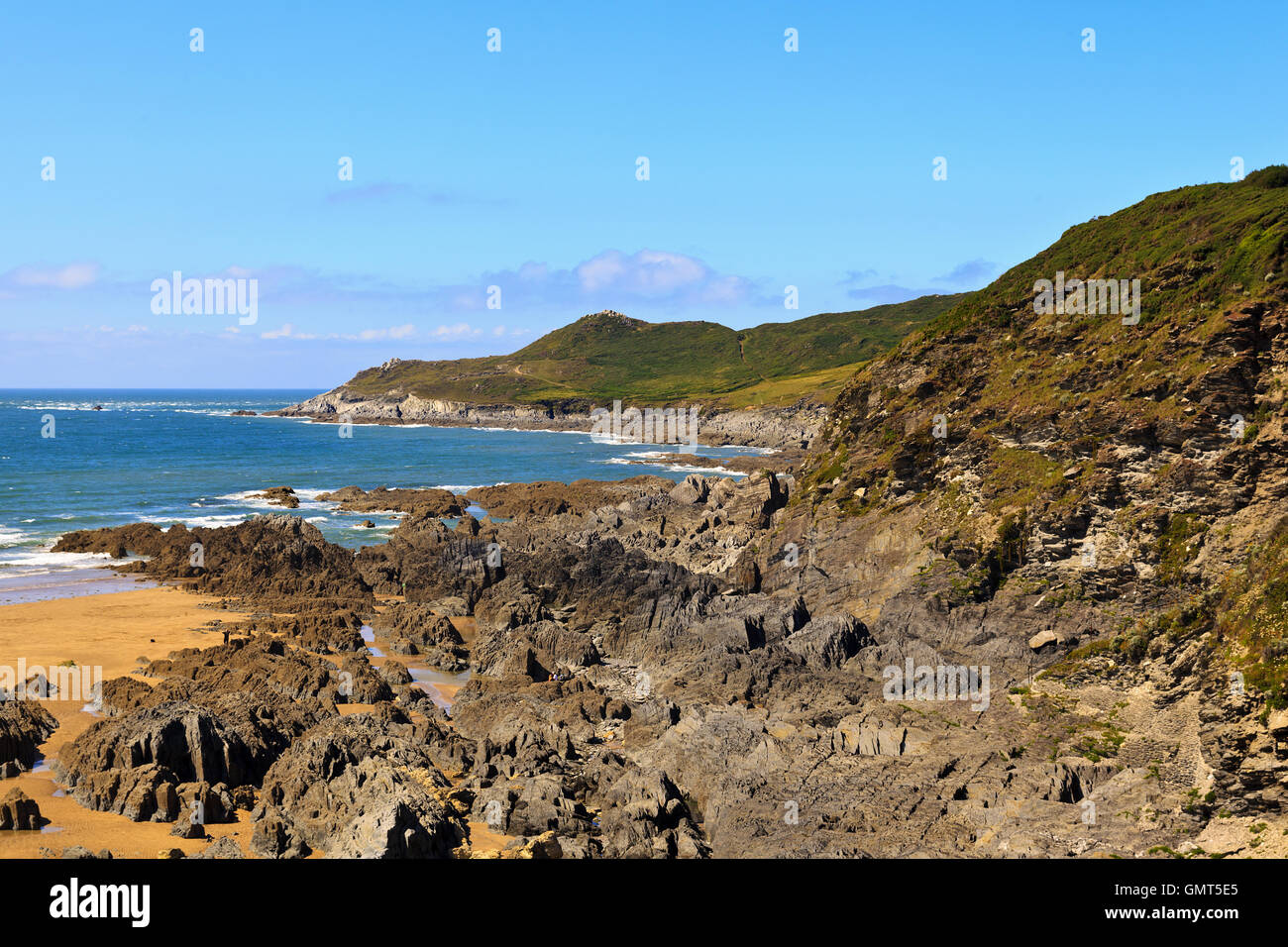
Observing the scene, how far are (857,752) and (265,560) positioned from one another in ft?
129

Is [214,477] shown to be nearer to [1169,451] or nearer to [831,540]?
[831,540]

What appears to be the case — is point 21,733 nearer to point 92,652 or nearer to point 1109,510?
point 92,652

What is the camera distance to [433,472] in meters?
117

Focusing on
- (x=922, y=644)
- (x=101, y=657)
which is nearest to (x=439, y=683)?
(x=101, y=657)

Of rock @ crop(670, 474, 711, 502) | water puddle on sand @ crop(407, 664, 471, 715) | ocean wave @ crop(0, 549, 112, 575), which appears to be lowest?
water puddle on sand @ crop(407, 664, 471, 715)

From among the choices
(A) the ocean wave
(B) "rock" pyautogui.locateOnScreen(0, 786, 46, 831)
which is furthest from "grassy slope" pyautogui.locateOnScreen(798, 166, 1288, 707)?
(A) the ocean wave

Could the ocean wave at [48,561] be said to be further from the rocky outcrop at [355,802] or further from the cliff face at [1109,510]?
the cliff face at [1109,510]

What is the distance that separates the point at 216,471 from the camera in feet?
372

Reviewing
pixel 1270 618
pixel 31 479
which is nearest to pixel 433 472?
pixel 31 479

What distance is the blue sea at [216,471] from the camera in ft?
222

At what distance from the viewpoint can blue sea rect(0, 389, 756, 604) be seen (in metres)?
67.6

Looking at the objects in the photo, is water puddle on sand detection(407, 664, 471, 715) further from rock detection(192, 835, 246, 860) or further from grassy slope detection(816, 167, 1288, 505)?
grassy slope detection(816, 167, 1288, 505)

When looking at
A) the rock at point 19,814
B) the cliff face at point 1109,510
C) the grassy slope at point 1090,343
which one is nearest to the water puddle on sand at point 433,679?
the rock at point 19,814

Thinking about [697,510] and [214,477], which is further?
[214,477]
